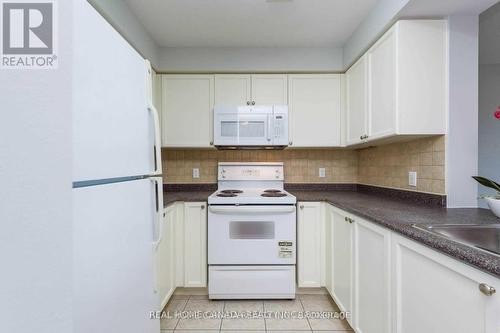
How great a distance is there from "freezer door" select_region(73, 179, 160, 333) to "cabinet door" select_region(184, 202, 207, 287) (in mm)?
1009

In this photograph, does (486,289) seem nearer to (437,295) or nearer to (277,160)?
(437,295)

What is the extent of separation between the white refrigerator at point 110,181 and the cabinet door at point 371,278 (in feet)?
3.77

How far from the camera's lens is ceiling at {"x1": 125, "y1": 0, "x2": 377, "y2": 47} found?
73.5 inches

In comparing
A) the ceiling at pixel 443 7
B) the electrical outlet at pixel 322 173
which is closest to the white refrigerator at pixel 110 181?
the ceiling at pixel 443 7

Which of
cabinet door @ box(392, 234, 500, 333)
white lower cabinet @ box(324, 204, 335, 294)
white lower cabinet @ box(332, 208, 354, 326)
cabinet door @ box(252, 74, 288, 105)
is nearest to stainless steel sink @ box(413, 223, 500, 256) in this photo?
cabinet door @ box(392, 234, 500, 333)

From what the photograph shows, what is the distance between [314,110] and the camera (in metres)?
2.59

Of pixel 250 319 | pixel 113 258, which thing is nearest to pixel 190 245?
pixel 250 319

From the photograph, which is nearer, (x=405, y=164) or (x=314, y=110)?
(x=405, y=164)

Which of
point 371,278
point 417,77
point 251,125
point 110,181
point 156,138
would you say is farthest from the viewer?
point 251,125

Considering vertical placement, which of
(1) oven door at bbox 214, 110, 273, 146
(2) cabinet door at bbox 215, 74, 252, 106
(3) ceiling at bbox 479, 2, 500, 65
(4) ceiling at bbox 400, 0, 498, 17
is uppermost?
(3) ceiling at bbox 479, 2, 500, 65

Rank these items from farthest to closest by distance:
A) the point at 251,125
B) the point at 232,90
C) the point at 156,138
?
the point at 232,90 → the point at 251,125 → the point at 156,138

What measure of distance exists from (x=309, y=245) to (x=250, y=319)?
2.55ft

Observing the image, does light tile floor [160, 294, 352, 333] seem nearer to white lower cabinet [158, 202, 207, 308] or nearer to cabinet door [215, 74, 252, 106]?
white lower cabinet [158, 202, 207, 308]

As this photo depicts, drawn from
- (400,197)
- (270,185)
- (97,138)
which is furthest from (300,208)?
(97,138)
